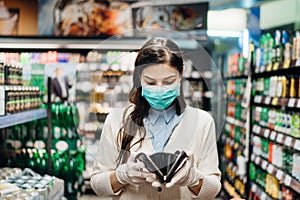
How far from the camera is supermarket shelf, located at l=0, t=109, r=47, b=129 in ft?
9.38

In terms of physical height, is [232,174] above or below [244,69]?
below

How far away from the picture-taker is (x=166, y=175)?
158 centimetres

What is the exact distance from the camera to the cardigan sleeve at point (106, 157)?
167 centimetres

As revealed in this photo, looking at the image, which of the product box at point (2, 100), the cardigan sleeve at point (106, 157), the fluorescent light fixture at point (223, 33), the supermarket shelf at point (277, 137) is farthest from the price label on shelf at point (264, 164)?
the fluorescent light fixture at point (223, 33)

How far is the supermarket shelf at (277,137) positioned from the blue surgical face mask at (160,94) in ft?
8.29

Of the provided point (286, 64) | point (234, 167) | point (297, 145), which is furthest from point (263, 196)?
point (234, 167)

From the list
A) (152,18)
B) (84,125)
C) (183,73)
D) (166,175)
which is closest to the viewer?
(166,175)

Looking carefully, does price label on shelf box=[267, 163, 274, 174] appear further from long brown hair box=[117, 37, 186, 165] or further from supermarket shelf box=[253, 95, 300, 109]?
long brown hair box=[117, 37, 186, 165]

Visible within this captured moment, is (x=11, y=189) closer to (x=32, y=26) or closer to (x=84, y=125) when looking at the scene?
(x=84, y=125)

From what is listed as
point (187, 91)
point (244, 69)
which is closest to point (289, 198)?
point (244, 69)

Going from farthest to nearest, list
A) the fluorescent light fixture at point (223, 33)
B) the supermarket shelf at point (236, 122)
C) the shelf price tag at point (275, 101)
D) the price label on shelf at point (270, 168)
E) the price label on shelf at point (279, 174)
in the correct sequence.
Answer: the fluorescent light fixture at point (223, 33) < the supermarket shelf at point (236, 122) < the price label on shelf at point (270, 168) < the shelf price tag at point (275, 101) < the price label on shelf at point (279, 174)

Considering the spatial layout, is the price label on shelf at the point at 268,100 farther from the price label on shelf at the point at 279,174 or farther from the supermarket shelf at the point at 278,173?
the price label on shelf at the point at 279,174

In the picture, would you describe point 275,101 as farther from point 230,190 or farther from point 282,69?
point 230,190

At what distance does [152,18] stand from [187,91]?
3.91 m
